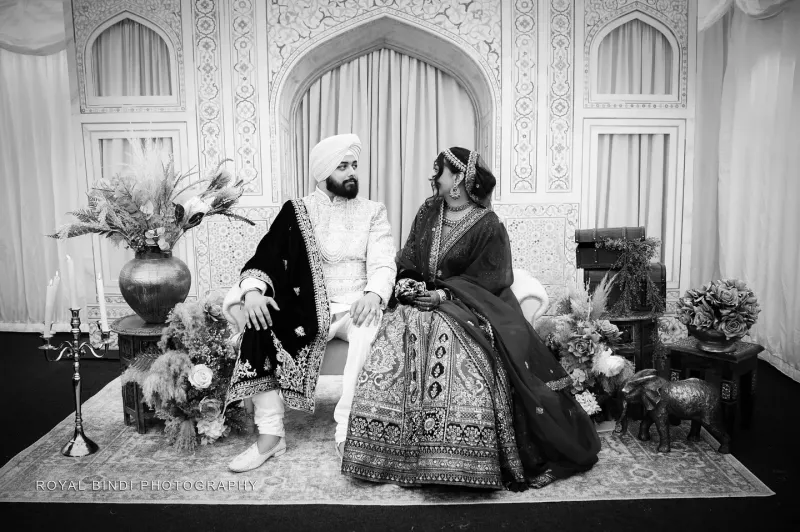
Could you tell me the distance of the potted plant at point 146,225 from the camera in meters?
3.29

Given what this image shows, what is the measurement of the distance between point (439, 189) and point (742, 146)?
10.5 ft

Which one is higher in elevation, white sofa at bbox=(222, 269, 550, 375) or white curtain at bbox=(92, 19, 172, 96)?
white curtain at bbox=(92, 19, 172, 96)

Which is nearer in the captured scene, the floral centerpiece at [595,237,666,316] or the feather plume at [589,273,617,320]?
the feather plume at [589,273,617,320]

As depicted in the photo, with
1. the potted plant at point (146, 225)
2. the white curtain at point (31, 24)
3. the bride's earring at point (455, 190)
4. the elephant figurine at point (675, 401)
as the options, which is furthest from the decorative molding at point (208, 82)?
the elephant figurine at point (675, 401)

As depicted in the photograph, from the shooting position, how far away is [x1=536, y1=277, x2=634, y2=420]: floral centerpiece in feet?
10.1

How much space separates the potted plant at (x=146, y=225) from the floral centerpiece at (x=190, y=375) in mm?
206

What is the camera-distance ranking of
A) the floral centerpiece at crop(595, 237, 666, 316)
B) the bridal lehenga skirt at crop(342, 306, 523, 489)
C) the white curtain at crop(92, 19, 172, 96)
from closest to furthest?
the bridal lehenga skirt at crop(342, 306, 523, 489) < the floral centerpiece at crop(595, 237, 666, 316) < the white curtain at crop(92, 19, 172, 96)

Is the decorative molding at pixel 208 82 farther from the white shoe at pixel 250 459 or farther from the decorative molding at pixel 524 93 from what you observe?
the white shoe at pixel 250 459

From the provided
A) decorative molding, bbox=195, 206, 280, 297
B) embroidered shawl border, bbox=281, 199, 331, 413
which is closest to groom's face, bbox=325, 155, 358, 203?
embroidered shawl border, bbox=281, 199, 331, 413

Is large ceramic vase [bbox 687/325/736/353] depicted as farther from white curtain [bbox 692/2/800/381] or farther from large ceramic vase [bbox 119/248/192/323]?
large ceramic vase [bbox 119/248/192/323]

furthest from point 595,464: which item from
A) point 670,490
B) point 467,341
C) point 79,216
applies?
point 79,216

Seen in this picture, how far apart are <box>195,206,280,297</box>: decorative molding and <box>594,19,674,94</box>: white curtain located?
128 inches

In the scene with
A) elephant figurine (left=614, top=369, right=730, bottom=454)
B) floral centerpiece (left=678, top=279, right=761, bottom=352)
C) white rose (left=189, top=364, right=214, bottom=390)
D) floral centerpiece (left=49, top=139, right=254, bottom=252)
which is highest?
floral centerpiece (left=49, top=139, right=254, bottom=252)

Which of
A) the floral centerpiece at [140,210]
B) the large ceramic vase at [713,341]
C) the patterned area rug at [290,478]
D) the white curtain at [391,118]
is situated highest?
the white curtain at [391,118]
